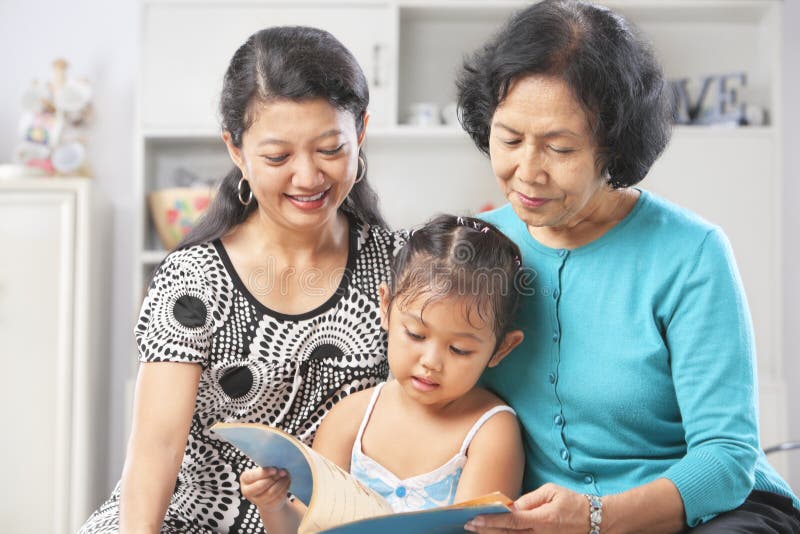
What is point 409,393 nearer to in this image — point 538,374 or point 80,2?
point 538,374

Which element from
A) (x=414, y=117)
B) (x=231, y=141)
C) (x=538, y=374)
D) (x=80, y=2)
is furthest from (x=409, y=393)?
(x=80, y=2)

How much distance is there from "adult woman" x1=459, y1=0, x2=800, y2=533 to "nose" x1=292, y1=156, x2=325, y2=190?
0.82 feet

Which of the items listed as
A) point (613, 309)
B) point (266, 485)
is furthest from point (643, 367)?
point (266, 485)

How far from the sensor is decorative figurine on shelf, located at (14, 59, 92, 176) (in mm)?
3119

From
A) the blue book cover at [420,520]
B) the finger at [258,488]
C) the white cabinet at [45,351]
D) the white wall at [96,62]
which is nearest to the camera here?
the blue book cover at [420,520]

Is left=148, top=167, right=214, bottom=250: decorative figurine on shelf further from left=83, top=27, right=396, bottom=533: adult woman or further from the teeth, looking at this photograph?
the teeth

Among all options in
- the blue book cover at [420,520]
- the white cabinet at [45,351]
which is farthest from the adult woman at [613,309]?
the white cabinet at [45,351]

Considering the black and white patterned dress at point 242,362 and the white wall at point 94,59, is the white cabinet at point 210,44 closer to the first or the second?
the white wall at point 94,59

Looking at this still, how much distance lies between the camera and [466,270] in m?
1.25

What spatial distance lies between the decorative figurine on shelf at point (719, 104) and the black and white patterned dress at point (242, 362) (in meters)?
1.98

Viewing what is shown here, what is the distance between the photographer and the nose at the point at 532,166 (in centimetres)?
116

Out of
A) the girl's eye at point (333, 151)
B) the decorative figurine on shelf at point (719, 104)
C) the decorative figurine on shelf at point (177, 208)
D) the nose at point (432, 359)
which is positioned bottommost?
the nose at point (432, 359)

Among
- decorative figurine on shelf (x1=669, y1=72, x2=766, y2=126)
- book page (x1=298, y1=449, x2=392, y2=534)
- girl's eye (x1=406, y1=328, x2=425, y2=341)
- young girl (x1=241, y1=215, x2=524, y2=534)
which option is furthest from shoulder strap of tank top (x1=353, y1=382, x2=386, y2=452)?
decorative figurine on shelf (x1=669, y1=72, x2=766, y2=126)

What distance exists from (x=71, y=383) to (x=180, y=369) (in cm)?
182
